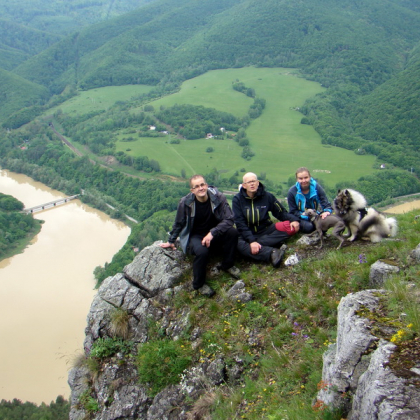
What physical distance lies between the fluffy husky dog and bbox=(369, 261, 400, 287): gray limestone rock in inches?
51.7

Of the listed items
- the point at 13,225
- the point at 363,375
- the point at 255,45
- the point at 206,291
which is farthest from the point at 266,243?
the point at 255,45

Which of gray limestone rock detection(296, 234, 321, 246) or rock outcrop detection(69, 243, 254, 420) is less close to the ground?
gray limestone rock detection(296, 234, 321, 246)

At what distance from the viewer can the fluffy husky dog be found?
6148 millimetres

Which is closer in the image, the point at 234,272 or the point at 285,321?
the point at 285,321

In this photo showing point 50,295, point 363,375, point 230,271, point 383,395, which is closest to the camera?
point 383,395

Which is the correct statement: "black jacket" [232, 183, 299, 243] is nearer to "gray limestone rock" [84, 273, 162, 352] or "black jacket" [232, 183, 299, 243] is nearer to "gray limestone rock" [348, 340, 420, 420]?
"gray limestone rock" [84, 273, 162, 352]

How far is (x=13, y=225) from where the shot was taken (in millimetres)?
48219

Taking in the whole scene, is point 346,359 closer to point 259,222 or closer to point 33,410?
point 259,222

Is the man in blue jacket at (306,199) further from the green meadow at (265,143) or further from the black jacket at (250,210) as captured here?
the green meadow at (265,143)

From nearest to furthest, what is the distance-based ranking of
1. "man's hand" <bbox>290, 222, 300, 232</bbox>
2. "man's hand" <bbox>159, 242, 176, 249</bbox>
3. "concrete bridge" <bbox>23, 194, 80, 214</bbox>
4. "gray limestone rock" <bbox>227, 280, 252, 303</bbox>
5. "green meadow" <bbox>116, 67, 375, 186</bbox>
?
"gray limestone rock" <bbox>227, 280, 252, 303</bbox>
"man's hand" <bbox>290, 222, 300, 232</bbox>
"man's hand" <bbox>159, 242, 176, 249</bbox>
"concrete bridge" <bbox>23, 194, 80, 214</bbox>
"green meadow" <bbox>116, 67, 375, 186</bbox>

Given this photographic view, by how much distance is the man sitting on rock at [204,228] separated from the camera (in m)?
6.21

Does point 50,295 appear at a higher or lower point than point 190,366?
lower

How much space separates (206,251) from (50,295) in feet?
103

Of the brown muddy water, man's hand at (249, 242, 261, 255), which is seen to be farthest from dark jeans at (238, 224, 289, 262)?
the brown muddy water
